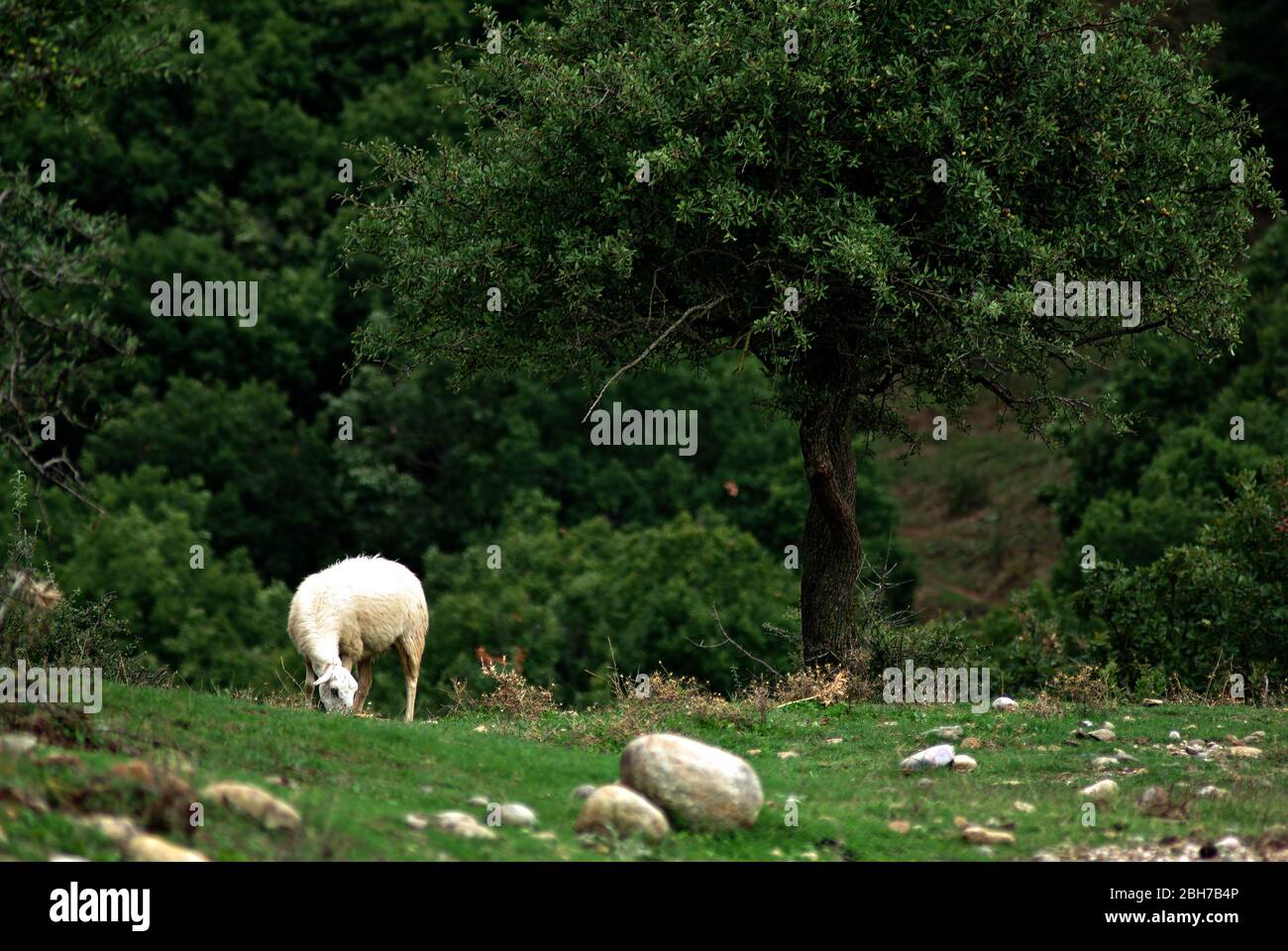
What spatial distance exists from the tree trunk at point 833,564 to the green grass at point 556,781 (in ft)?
9.78

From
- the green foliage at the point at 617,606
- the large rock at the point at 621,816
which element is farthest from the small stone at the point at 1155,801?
the green foliage at the point at 617,606

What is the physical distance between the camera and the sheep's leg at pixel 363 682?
19531 millimetres

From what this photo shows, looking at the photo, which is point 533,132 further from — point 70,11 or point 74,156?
point 74,156

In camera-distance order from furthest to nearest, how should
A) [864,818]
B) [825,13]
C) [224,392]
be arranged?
[224,392] → [825,13] → [864,818]

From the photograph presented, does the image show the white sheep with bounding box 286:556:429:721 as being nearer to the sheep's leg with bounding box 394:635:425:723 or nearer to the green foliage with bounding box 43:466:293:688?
the sheep's leg with bounding box 394:635:425:723

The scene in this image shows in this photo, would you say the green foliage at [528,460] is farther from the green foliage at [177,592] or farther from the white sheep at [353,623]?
the white sheep at [353,623]

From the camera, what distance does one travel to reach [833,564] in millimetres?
21109

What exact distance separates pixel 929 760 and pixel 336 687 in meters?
7.09

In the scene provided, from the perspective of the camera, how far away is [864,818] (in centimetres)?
1298

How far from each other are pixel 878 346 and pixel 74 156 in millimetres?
53284

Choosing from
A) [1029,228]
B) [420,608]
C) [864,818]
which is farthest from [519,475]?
[864,818]

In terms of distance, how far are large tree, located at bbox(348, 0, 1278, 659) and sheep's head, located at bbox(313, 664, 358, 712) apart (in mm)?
4224

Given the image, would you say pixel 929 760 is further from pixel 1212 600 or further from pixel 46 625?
pixel 1212 600

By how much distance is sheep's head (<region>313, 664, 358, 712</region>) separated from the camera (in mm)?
18500
